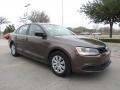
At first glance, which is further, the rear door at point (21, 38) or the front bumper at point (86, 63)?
the rear door at point (21, 38)

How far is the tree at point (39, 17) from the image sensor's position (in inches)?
1604

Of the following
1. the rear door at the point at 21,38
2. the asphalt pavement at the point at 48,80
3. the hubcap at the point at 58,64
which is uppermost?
the rear door at the point at 21,38

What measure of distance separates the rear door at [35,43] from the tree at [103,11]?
1261 cm

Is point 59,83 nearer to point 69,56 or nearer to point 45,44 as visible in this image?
point 69,56

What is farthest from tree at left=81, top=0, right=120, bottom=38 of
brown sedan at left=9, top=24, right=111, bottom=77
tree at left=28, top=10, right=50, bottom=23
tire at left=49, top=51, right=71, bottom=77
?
tree at left=28, top=10, right=50, bottom=23

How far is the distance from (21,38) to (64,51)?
2589mm

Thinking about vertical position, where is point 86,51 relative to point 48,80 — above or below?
above

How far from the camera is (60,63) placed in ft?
16.0

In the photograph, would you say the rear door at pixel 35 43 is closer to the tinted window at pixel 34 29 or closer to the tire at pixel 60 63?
the tinted window at pixel 34 29

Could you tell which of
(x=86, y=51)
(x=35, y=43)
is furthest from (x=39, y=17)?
(x=86, y=51)

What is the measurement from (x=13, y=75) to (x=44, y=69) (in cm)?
106

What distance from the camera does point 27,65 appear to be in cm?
611

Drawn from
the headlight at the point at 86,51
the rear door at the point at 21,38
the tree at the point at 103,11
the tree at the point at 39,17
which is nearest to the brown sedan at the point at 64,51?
the headlight at the point at 86,51

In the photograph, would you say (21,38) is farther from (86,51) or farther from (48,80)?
(86,51)
